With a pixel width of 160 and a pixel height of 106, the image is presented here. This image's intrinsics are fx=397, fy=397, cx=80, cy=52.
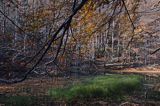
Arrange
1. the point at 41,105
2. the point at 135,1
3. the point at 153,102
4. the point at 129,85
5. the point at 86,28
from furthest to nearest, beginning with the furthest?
the point at 129,85 < the point at 153,102 < the point at 41,105 < the point at 135,1 < the point at 86,28

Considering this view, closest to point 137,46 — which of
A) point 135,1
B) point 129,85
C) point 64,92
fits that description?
point 129,85

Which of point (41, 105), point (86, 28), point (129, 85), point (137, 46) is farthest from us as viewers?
Answer: point (137, 46)

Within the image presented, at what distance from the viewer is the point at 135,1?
350 cm

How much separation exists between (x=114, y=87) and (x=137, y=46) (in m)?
43.2

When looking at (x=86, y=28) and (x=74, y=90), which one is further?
(x=74, y=90)

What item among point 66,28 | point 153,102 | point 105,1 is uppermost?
point 105,1

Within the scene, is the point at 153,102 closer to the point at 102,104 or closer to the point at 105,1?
the point at 102,104

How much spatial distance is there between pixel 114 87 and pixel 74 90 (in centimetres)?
228

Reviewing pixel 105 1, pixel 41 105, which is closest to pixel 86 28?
pixel 105 1

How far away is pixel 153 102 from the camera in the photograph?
16016 millimetres

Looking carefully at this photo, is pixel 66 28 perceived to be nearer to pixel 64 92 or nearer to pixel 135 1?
pixel 135 1

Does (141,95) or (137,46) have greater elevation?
(137,46)

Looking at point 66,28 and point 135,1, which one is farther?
point 135,1

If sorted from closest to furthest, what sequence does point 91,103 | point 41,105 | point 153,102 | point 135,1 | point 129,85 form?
point 135,1, point 41,105, point 91,103, point 153,102, point 129,85
